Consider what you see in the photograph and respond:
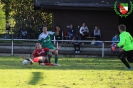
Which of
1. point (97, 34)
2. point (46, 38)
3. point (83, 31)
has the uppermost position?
point (46, 38)

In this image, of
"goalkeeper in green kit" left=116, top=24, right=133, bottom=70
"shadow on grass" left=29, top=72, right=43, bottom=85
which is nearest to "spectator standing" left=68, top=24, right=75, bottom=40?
"goalkeeper in green kit" left=116, top=24, right=133, bottom=70

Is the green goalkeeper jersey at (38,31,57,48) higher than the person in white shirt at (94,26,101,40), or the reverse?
the green goalkeeper jersey at (38,31,57,48)

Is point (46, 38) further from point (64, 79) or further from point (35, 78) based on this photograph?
point (64, 79)

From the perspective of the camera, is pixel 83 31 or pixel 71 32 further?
pixel 71 32

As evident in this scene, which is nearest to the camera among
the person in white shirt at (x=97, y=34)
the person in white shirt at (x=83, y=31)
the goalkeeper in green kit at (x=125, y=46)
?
the goalkeeper in green kit at (x=125, y=46)

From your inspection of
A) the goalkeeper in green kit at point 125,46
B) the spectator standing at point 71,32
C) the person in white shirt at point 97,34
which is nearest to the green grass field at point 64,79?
the goalkeeper in green kit at point 125,46

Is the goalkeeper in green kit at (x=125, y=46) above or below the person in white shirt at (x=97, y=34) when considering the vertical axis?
above

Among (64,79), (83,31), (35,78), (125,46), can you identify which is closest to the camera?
(64,79)

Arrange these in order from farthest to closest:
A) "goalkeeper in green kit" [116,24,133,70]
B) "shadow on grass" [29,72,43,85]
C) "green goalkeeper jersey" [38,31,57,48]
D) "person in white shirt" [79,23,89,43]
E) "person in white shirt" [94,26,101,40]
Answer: "person in white shirt" [94,26,101,40] → "person in white shirt" [79,23,89,43] → "green goalkeeper jersey" [38,31,57,48] → "goalkeeper in green kit" [116,24,133,70] → "shadow on grass" [29,72,43,85]

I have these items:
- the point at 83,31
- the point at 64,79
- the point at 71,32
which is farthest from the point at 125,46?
the point at 71,32

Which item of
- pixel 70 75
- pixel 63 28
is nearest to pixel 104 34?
pixel 63 28

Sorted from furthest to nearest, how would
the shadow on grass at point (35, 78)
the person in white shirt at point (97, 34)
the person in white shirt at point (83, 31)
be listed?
the person in white shirt at point (97, 34)
the person in white shirt at point (83, 31)
the shadow on grass at point (35, 78)

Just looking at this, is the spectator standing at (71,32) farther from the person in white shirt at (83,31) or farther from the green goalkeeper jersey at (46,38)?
the green goalkeeper jersey at (46,38)

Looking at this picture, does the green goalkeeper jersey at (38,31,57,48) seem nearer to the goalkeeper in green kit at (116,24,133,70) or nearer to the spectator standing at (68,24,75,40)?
→ the goalkeeper in green kit at (116,24,133,70)
